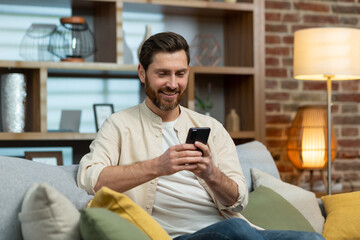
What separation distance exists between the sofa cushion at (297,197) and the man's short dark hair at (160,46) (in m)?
0.77

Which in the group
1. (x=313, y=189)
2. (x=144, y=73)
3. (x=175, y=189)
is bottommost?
(x=313, y=189)

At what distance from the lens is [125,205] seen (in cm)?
153

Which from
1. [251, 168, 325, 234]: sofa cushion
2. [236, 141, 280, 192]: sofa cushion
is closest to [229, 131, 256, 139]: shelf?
[236, 141, 280, 192]: sofa cushion

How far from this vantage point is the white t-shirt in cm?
206

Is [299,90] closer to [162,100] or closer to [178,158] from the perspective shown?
[162,100]

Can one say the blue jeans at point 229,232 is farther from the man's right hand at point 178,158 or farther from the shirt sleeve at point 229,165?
the shirt sleeve at point 229,165

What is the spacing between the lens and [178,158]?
1.92 m

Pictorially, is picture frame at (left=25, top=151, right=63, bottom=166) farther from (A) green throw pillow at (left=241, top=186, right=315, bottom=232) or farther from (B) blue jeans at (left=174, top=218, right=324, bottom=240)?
Answer: (B) blue jeans at (left=174, top=218, right=324, bottom=240)

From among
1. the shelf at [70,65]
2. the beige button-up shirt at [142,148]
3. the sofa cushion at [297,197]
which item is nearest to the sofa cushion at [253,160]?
the sofa cushion at [297,197]

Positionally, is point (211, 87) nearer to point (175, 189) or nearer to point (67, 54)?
point (67, 54)

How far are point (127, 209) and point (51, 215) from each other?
206 mm

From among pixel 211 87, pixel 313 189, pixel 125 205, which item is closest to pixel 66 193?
pixel 125 205

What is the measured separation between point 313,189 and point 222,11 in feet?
4.50

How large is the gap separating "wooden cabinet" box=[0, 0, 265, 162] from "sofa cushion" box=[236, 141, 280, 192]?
736 mm
